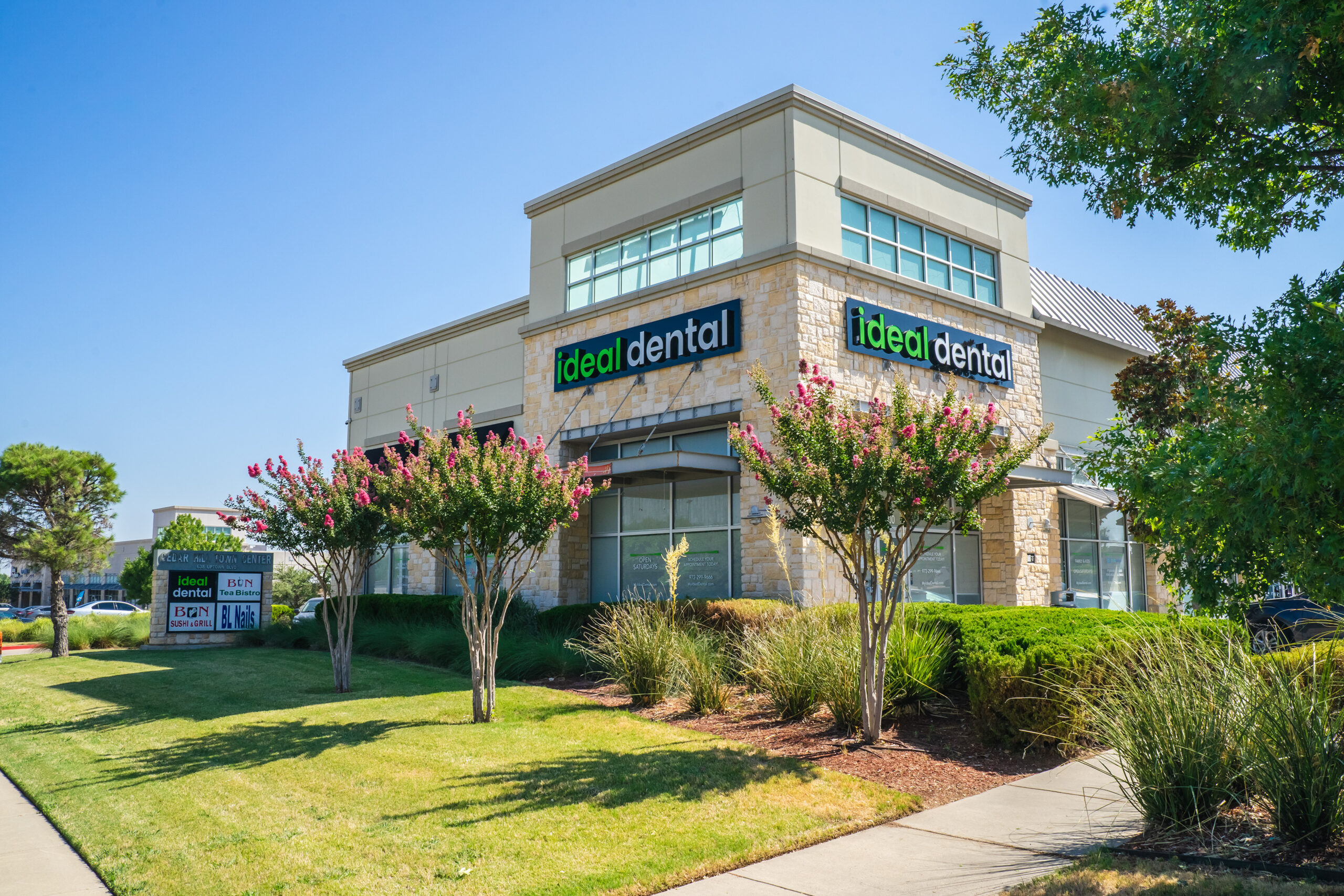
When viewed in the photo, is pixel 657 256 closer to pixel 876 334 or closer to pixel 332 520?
pixel 876 334

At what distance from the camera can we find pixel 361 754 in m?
8.84

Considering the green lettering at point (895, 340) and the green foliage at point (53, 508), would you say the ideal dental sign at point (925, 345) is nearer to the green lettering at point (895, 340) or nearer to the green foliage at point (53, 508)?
the green lettering at point (895, 340)

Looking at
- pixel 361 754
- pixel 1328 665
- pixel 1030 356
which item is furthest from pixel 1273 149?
pixel 1030 356

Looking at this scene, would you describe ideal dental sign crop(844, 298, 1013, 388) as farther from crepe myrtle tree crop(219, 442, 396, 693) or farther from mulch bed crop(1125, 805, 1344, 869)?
mulch bed crop(1125, 805, 1344, 869)

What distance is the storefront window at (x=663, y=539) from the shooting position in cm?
1809

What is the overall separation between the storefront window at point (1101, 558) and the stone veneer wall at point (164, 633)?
20479 mm

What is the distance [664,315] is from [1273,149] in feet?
45.1

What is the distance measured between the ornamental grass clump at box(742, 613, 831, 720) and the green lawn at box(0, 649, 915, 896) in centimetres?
123

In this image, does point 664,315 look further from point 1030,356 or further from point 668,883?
point 668,883

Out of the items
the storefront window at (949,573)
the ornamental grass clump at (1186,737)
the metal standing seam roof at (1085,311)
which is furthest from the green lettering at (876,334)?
the ornamental grass clump at (1186,737)

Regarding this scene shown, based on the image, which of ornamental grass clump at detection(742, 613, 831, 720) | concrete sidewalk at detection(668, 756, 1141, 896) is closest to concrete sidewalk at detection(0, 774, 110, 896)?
concrete sidewalk at detection(668, 756, 1141, 896)

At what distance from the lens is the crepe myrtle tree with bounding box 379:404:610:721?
10398mm

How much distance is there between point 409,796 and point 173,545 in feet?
149

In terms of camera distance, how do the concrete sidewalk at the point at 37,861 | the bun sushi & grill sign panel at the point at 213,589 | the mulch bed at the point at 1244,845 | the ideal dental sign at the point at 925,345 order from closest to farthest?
the mulch bed at the point at 1244,845 < the concrete sidewalk at the point at 37,861 < the ideal dental sign at the point at 925,345 < the bun sushi & grill sign panel at the point at 213,589
